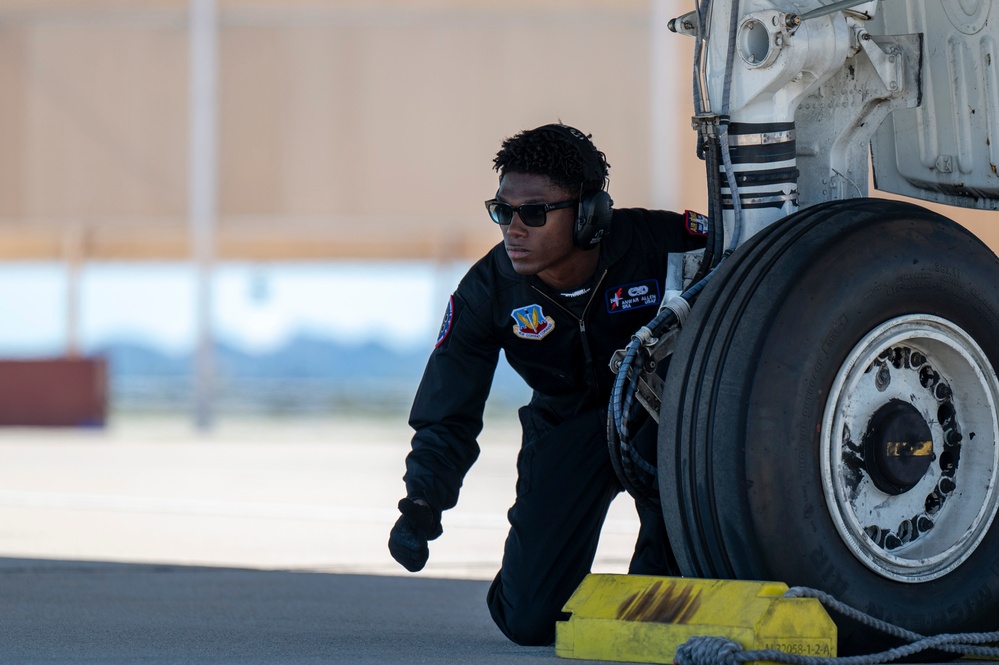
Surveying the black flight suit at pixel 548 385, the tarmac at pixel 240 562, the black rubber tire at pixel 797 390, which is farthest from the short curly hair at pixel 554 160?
the tarmac at pixel 240 562

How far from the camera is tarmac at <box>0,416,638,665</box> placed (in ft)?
10.5

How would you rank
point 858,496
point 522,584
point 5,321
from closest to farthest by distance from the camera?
point 858,496
point 522,584
point 5,321

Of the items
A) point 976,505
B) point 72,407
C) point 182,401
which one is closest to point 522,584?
point 976,505

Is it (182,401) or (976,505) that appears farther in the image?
(182,401)

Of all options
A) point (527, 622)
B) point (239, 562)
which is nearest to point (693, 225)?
point (527, 622)

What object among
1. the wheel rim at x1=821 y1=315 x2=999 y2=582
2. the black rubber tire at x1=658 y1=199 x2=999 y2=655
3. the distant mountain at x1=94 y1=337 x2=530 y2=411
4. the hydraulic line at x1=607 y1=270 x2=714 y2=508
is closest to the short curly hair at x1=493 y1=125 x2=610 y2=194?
the hydraulic line at x1=607 y1=270 x2=714 y2=508

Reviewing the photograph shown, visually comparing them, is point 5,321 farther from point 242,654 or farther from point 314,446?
point 242,654

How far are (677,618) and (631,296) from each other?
44.5 inches

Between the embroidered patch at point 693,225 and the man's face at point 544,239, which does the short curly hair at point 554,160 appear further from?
the embroidered patch at point 693,225

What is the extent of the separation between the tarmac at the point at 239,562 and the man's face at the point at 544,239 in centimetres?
88

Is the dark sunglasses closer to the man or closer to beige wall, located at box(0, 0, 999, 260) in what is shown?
the man

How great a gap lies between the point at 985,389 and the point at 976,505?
22cm

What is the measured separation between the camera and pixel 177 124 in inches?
638

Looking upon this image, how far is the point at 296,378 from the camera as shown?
29344mm
